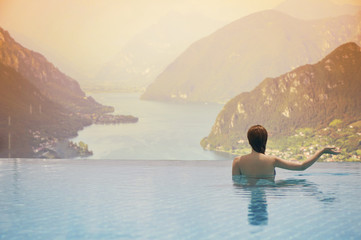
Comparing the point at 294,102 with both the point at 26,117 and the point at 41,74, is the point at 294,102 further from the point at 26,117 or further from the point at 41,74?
the point at 26,117

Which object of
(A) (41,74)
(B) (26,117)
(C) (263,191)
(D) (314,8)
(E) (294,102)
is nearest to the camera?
(C) (263,191)

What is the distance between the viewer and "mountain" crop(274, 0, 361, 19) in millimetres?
12491

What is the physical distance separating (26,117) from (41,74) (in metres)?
1.23

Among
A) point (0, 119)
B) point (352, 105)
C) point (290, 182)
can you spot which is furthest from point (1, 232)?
point (352, 105)

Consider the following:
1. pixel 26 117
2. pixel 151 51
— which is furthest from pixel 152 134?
pixel 26 117

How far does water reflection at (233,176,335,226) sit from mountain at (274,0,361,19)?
9.11 meters

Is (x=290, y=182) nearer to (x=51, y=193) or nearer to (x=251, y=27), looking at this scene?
(x=51, y=193)

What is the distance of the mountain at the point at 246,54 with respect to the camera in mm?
12523

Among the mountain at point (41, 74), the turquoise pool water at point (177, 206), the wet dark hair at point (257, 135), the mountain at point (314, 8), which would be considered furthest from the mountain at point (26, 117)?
the wet dark hair at point (257, 135)

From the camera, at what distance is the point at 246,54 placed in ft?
42.4

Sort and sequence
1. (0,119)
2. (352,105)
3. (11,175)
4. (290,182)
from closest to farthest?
(290,182) < (11,175) < (0,119) < (352,105)

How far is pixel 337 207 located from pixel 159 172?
2846 mm

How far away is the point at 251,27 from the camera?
42.2ft

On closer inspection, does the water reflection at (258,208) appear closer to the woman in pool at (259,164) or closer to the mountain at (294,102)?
the woman in pool at (259,164)
